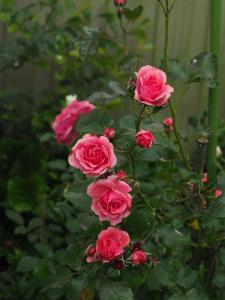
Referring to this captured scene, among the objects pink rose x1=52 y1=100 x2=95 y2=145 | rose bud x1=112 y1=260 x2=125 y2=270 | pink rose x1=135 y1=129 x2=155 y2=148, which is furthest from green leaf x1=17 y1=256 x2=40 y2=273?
pink rose x1=135 y1=129 x2=155 y2=148

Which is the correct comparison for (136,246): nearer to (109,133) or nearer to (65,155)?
(109,133)

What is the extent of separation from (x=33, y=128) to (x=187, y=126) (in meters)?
1.49

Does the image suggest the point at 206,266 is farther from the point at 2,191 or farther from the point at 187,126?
the point at 2,191

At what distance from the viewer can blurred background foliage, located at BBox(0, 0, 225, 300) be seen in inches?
52.1

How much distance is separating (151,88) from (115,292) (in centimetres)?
42

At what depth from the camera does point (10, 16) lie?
252 centimetres

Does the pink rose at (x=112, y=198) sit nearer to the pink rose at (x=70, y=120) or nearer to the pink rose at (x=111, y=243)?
the pink rose at (x=111, y=243)

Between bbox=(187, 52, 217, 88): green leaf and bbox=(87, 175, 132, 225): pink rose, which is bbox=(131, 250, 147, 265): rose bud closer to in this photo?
bbox=(87, 175, 132, 225): pink rose

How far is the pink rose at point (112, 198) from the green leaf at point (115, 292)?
0.42 ft

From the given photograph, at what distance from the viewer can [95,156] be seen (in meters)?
1.17

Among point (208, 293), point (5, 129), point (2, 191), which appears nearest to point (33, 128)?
point (5, 129)

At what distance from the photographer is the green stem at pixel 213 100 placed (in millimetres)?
1397

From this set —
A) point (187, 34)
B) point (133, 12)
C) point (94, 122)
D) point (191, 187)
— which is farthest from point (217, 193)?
point (187, 34)

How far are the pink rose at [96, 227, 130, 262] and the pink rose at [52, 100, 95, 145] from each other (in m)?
0.37
